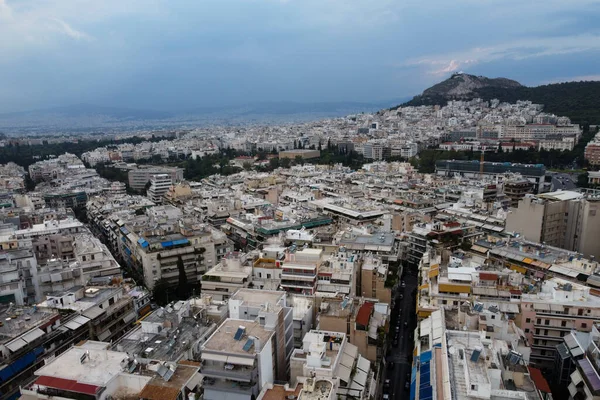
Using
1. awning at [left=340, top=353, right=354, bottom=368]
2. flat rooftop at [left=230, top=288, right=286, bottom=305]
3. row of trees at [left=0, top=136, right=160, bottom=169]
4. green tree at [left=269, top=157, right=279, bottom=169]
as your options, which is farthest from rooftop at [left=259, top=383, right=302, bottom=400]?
row of trees at [left=0, top=136, right=160, bottom=169]

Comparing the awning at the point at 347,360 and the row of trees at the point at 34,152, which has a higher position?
the awning at the point at 347,360

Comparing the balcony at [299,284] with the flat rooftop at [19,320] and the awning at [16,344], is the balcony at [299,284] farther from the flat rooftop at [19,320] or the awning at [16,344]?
the awning at [16,344]

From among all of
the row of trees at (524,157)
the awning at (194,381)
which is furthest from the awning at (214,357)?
the row of trees at (524,157)


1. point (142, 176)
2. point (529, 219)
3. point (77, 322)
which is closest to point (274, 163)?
point (142, 176)

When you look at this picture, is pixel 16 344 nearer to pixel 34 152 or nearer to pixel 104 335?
pixel 104 335

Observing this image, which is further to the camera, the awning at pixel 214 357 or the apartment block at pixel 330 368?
the apartment block at pixel 330 368

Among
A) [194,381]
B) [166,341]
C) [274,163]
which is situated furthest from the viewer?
[274,163]
